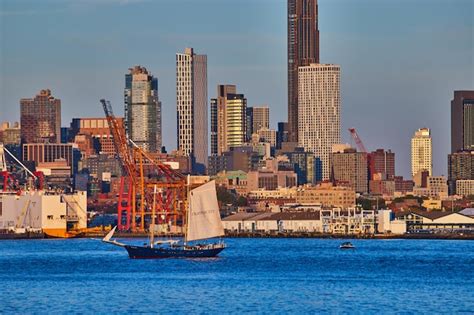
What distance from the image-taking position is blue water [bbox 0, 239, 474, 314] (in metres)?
62.7

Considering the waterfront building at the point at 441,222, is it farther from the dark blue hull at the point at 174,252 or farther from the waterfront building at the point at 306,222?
the dark blue hull at the point at 174,252

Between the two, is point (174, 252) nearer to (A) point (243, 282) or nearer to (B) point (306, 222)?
(A) point (243, 282)

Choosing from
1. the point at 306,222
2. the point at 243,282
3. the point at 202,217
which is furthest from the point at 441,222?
the point at 243,282

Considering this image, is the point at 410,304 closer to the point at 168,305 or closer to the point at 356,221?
the point at 168,305


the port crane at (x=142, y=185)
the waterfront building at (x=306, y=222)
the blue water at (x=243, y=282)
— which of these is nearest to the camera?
the blue water at (x=243, y=282)

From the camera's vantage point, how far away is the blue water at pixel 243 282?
62.7 m

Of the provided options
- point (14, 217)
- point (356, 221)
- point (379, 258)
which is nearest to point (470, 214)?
point (356, 221)

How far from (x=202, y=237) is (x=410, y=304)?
33922mm

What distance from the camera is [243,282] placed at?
7500cm

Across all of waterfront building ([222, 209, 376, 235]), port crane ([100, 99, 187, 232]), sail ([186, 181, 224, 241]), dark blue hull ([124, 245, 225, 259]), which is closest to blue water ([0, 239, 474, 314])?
dark blue hull ([124, 245, 225, 259])

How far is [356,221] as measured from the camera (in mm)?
158250

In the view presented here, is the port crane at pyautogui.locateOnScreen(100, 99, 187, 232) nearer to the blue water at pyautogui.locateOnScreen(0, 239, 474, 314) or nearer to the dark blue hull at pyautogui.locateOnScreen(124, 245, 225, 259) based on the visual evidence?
Answer: the blue water at pyautogui.locateOnScreen(0, 239, 474, 314)

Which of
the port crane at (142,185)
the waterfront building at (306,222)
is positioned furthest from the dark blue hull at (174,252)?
the waterfront building at (306,222)

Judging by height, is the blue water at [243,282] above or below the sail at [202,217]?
below
